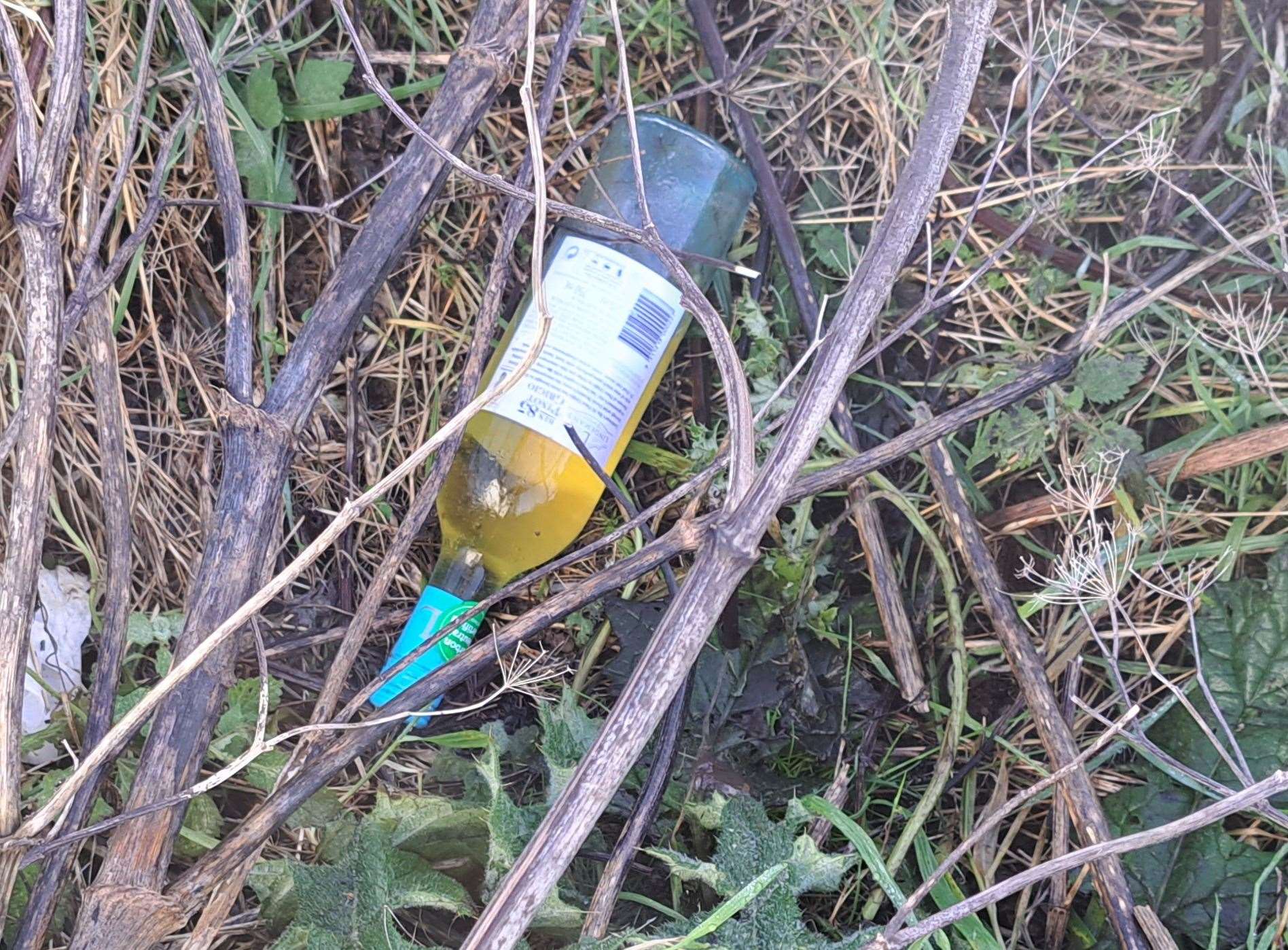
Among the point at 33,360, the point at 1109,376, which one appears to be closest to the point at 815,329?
the point at 1109,376

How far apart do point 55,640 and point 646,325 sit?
1.04m

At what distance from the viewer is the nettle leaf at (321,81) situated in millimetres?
1594

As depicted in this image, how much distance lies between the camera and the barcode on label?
→ 1.50 metres

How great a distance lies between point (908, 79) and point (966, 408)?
626mm

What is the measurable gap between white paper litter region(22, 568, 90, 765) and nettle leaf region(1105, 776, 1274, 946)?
1.60 m

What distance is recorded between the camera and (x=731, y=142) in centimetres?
Answer: 166

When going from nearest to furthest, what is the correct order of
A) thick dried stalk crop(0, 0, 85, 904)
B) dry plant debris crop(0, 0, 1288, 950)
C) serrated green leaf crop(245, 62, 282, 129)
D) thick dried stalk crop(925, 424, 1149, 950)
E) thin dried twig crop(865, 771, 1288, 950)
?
1. thin dried twig crop(865, 771, 1288, 950)
2. thick dried stalk crop(0, 0, 85, 904)
3. dry plant debris crop(0, 0, 1288, 950)
4. thick dried stalk crop(925, 424, 1149, 950)
5. serrated green leaf crop(245, 62, 282, 129)

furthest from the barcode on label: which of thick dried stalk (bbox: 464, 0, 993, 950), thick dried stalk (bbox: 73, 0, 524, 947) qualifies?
thick dried stalk (bbox: 464, 0, 993, 950)

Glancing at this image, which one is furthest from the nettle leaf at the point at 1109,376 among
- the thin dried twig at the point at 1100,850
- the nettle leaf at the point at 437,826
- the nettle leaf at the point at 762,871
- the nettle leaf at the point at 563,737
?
the nettle leaf at the point at 437,826

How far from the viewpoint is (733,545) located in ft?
3.40

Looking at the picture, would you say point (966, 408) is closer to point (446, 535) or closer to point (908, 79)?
point (908, 79)

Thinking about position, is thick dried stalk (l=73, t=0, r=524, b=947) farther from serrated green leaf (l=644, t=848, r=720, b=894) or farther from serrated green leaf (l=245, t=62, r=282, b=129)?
serrated green leaf (l=644, t=848, r=720, b=894)

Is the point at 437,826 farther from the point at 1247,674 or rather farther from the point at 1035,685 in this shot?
the point at 1247,674

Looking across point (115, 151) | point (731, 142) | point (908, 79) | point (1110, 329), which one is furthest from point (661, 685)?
point (115, 151)
